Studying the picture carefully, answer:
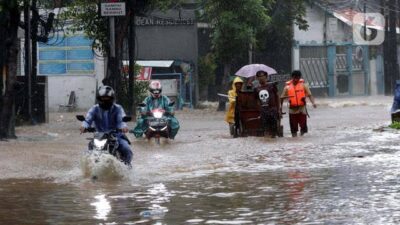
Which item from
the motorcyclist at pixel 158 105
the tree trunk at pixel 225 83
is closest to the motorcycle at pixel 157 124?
the motorcyclist at pixel 158 105

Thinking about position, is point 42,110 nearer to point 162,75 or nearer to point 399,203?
point 162,75

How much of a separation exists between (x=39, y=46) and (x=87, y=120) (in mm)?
22443

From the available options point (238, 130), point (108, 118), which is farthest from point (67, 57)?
point (108, 118)

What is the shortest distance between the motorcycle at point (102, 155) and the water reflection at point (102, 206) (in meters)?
1.28

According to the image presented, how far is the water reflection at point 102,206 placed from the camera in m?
8.61

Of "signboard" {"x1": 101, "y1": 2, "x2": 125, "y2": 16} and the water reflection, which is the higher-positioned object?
"signboard" {"x1": 101, "y1": 2, "x2": 125, "y2": 16}

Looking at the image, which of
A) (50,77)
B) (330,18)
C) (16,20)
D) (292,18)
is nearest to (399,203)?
(16,20)

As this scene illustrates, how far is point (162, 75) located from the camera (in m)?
35.6

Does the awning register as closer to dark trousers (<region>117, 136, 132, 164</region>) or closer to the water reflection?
dark trousers (<region>117, 136, 132, 164</region>)

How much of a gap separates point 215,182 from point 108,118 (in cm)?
174

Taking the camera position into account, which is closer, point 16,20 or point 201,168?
point 201,168

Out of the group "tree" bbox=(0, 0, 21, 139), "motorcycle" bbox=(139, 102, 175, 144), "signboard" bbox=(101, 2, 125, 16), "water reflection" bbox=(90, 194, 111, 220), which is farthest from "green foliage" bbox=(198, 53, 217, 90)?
"water reflection" bbox=(90, 194, 111, 220)

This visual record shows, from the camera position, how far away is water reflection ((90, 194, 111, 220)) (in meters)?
8.61

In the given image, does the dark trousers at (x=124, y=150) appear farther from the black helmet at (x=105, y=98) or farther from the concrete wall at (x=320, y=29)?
the concrete wall at (x=320, y=29)
